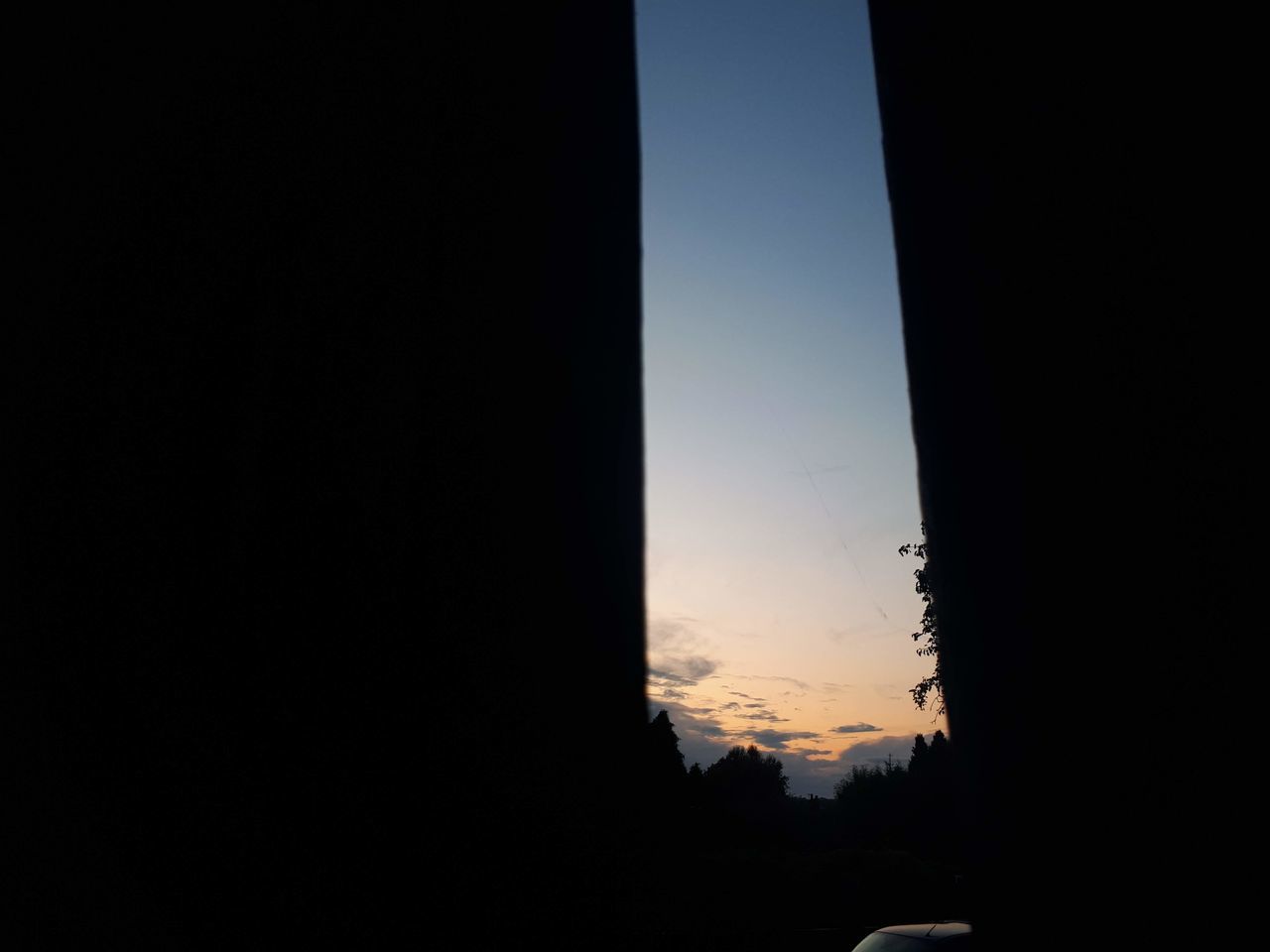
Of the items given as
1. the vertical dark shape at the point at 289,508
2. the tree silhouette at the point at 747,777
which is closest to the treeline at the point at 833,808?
the tree silhouette at the point at 747,777

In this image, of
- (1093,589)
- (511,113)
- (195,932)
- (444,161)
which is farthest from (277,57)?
(1093,589)

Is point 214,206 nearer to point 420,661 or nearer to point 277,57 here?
point 277,57

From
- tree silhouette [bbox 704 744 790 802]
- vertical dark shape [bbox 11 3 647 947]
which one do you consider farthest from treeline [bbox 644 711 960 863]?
vertical dark shape [bbox 11 3 647 947]

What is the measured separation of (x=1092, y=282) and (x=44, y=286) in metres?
1.91

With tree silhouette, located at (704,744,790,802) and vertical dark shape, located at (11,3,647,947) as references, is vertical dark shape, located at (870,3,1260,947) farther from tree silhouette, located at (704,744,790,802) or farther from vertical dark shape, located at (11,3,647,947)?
tree silhouette, located at (704,744,790,802)

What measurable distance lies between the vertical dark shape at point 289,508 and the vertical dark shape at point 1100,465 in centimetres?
113

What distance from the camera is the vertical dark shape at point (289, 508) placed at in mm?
1224

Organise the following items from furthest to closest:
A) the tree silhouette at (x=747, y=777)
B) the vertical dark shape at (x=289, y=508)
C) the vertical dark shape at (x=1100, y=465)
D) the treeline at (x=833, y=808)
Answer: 1. the tree silhouette at (x=747, y=777)
2. the treeline at (x=833, y=808)
3. the vertical dark shape at (x=289, y=508)
4. the vertical dark shape at (x=1100, y=465)

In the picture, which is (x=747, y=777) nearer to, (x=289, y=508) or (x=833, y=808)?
(x=833, y=808)

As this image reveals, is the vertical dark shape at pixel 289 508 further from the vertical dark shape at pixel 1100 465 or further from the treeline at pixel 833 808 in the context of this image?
the treeline at pixel 833 808

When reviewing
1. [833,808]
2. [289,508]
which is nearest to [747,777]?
[833,808]

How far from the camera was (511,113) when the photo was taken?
2453 millimetres

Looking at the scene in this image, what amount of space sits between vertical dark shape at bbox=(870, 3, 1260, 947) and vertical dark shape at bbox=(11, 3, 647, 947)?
1130 mm

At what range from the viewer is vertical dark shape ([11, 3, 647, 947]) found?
1.22 metres
